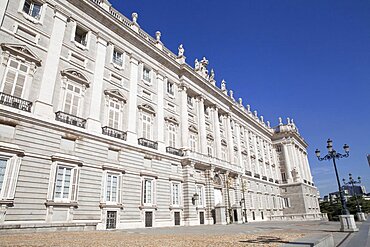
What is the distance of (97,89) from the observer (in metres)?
18.9

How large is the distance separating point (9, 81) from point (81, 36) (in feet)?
26.3

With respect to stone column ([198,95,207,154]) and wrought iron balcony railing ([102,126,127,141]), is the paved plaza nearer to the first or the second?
wrought iron balcony railing ([102,126,127,141])

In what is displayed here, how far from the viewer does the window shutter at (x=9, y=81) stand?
13823mm

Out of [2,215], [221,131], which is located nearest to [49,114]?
[2,215]

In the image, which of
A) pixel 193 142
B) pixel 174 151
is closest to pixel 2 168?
pixel 174 151

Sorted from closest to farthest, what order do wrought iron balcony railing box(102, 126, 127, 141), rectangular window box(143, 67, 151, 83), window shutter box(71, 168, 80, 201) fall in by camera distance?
window shutter box(71, 168, 80, 201) → wrought iron balcony railing box(102, 126, 127, 141) → rectangular window box(143, 67, 151, 83)

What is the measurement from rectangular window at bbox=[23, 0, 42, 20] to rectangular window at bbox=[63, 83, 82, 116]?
5.17 metres

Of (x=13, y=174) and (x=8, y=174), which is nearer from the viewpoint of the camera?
(x=8, y=174)

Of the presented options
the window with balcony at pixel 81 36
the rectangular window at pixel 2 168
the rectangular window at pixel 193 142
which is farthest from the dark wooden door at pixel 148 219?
the window with balcony at pixel 81 36

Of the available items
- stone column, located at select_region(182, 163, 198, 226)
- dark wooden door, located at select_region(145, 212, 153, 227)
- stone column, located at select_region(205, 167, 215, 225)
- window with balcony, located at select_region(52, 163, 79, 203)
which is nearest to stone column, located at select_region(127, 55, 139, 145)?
window with balcony, located at select_region(52, 163, 79, 203)

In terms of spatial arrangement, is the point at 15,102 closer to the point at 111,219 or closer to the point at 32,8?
the point at 32,8

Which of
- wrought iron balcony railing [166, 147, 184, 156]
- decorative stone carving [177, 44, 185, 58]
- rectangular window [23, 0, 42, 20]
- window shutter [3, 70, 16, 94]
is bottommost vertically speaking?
wrought iron balcony railing [166, 147, 184, 156]

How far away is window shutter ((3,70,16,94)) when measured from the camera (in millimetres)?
13823

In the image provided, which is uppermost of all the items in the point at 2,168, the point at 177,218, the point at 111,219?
the point at 2,168
